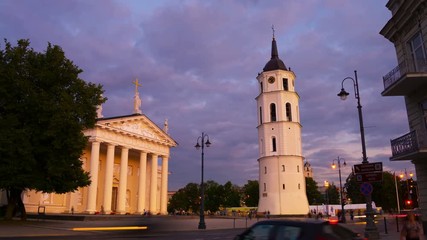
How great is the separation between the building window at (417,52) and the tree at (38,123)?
2460 cm

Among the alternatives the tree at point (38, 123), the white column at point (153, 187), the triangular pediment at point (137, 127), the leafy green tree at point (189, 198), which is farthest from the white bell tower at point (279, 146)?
the leafy green tree at point (189, 198)

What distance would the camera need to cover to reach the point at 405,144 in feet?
68.3

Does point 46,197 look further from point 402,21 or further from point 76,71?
point 402,21

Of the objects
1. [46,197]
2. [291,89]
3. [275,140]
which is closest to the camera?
[46,197]

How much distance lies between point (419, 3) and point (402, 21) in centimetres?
216

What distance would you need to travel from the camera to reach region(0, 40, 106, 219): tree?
29703mm

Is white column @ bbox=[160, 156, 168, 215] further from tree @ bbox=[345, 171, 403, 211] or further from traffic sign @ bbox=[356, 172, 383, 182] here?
tree @ bbox=[345, 171, 403, 211]

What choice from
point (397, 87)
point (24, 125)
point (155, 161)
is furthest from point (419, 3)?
point (155, 161)

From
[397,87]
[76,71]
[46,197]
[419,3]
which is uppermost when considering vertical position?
[76,71]

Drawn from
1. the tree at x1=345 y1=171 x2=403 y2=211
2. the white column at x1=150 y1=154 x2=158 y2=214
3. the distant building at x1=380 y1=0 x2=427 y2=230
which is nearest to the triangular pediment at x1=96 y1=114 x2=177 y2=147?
the white column at x1=150 y1=154 x2=158 y2=214

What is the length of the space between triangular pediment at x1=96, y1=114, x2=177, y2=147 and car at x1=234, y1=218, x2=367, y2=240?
45665 millimetres

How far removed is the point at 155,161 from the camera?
6238cm

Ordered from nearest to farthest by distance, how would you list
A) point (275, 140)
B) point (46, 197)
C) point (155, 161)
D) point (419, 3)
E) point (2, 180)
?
point (419, 3)
point (2, 180)
point (46, 197)
point (155, 161)
point (275, 140)

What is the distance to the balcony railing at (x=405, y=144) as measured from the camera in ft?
65.6
